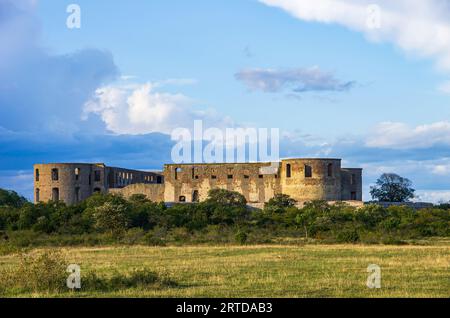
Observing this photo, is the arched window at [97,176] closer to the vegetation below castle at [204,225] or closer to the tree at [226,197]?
the tree at [226,197]

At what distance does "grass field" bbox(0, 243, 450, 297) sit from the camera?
55.1 feet

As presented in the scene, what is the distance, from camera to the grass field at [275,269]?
16.8 meters

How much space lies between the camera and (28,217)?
48.9 m

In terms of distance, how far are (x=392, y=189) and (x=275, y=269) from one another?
208 feet

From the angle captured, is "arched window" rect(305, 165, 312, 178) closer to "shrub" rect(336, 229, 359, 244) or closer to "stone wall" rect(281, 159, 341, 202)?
"stone wall" rect(281, 159, 341, 202)

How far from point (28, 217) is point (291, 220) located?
1559 cm

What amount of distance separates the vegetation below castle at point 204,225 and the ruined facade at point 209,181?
13116mm

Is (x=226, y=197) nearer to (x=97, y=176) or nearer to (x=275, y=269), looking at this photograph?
(x=97, y=176)

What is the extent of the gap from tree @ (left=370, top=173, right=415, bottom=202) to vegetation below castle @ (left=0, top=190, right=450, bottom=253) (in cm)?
2666

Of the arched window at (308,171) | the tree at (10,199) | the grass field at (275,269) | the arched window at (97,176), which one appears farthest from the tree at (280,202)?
the grass field at (275,269)

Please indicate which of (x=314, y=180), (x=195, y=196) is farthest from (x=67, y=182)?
(x=314, y=180)

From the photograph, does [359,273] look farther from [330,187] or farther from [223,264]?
[330,187]

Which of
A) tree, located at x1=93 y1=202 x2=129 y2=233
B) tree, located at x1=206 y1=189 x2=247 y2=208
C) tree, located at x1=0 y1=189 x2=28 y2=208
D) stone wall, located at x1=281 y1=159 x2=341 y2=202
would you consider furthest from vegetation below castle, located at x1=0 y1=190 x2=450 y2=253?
tree, located at x1=0 y1=189 x2=28 y2=208
